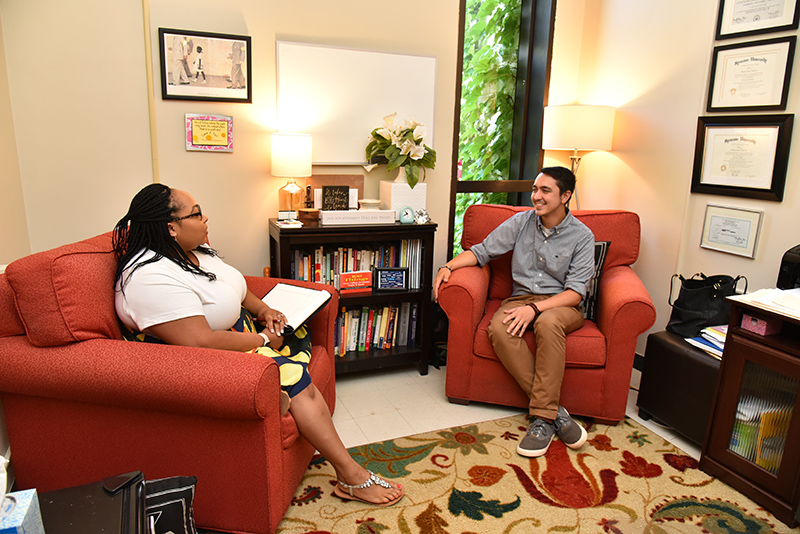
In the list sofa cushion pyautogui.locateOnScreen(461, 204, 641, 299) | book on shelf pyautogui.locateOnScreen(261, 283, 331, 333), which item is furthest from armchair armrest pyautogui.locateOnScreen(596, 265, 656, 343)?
book on shelf pyautogui.locateOnScreen(261, 283, 331, 333)

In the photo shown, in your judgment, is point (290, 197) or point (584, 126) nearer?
point (290, 197)

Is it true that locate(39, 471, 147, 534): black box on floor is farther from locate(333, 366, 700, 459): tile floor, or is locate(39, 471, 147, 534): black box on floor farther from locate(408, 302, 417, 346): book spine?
locate(408, 302, 417, 346): book spine

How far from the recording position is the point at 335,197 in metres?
2.90

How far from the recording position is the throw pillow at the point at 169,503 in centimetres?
142

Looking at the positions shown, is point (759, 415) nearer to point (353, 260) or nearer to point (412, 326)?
point (412, 326)

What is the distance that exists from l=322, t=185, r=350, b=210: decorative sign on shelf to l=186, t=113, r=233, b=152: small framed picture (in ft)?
1.74

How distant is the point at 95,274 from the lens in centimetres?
171

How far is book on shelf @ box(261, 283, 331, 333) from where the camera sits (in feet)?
7.07

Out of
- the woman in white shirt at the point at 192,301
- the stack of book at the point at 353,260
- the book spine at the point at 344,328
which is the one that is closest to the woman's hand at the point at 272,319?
the woman in white shirt at the point at 192,301

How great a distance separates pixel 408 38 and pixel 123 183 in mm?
1712

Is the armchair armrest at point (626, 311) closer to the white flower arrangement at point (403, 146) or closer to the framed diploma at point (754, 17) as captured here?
the white flower arrangement at point (403, 146)

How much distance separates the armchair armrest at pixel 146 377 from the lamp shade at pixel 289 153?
1.31 meters

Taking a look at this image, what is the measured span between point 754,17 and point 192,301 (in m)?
2.75

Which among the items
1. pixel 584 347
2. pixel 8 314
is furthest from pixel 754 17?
pixel 8 314
